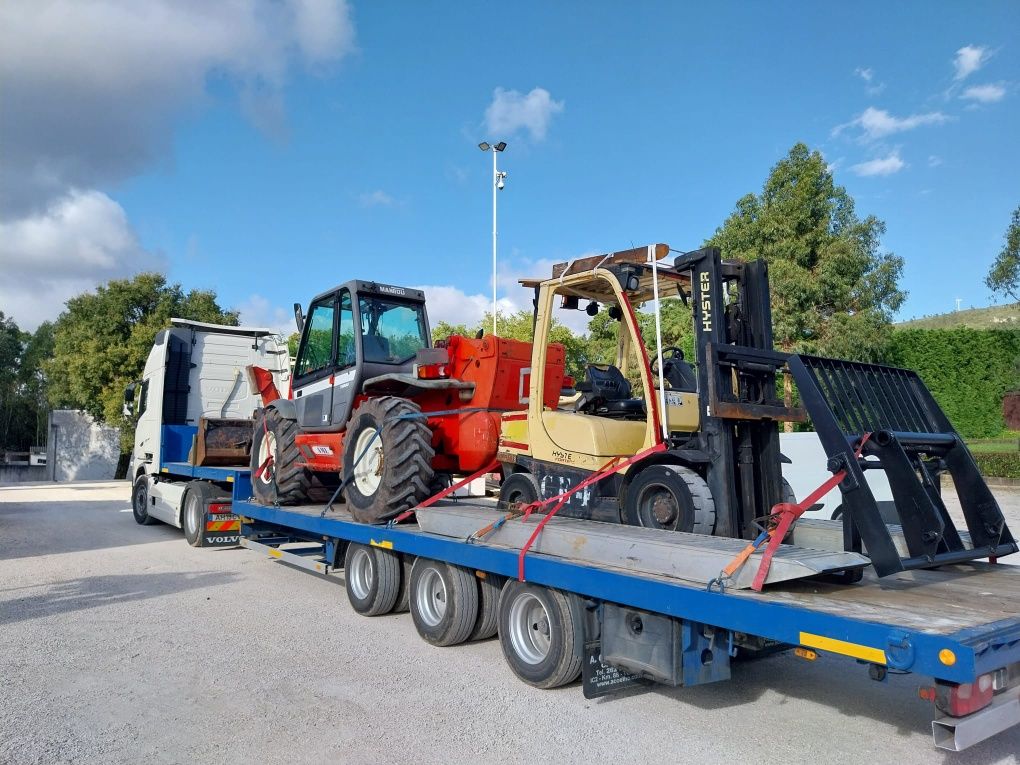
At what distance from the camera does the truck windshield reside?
27.3 ft

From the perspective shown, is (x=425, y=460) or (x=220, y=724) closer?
(x=220, y=724)

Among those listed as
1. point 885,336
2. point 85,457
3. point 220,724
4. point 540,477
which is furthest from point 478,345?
point 85,457

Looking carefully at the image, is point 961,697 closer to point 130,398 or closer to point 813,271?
point 130,398

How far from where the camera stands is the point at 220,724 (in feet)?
15.4

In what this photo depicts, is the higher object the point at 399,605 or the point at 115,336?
the point at 115,336

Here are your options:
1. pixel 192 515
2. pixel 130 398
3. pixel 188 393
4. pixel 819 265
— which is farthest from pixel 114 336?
pixel 819 265

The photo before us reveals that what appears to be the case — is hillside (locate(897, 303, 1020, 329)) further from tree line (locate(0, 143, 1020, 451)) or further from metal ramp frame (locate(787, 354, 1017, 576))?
metal ramp frame (locate(787, 354, 1017, 576))

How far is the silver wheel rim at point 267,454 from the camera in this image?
369 inches

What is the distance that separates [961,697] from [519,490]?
3826 millimetres

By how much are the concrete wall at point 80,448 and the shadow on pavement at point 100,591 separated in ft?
86.2

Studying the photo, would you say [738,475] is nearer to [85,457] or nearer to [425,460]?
[425,460]

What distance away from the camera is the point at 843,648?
11.4 feet

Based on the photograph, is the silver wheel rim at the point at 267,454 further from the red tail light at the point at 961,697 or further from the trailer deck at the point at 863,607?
the red tail light at the point at 961,697

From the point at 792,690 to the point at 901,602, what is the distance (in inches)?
71.2
